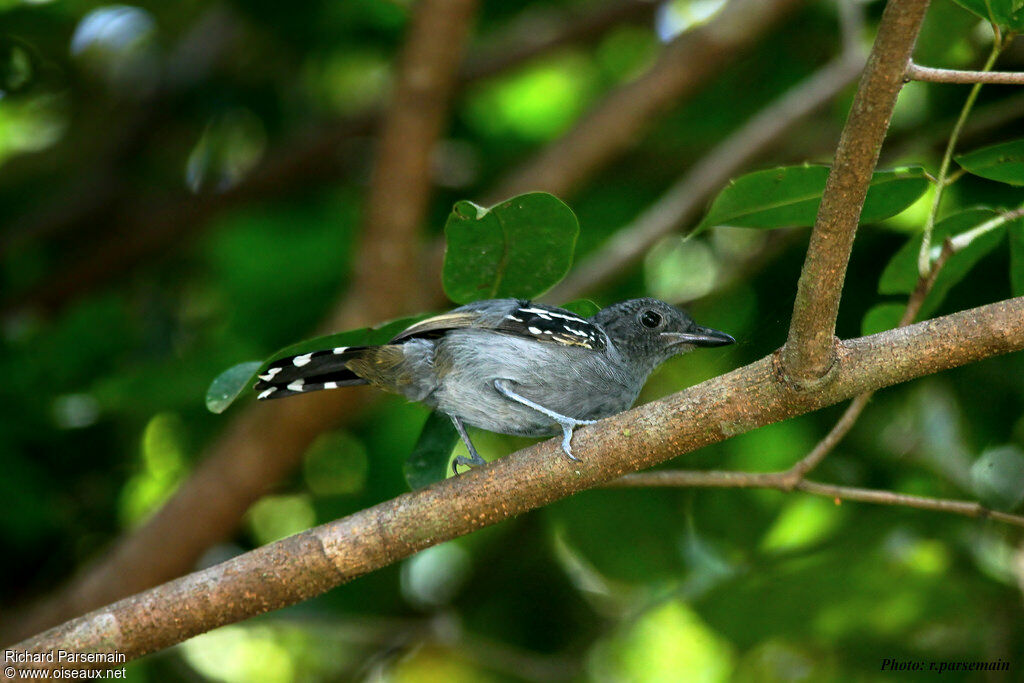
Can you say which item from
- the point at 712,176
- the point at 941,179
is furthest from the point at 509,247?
the point at 712,176

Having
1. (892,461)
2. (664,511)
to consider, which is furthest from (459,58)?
(892,461)

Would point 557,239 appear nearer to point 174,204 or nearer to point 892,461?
point 892,461

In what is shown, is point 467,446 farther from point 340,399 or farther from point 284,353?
point 340,399

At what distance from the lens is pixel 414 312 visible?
4.99m

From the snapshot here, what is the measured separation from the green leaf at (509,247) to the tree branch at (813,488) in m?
0.67

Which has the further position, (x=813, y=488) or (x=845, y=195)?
(x=813, y=488)

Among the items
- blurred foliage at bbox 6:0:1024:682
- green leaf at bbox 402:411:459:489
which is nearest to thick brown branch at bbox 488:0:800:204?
blurred foliage at bbox 6:0:1024:682

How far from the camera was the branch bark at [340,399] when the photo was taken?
440 centimetres

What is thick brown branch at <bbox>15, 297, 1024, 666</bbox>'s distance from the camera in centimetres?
248

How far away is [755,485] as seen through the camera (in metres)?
3.04

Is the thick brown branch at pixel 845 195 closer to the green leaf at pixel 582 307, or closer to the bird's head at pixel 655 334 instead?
the green leaf at pixel 582 307

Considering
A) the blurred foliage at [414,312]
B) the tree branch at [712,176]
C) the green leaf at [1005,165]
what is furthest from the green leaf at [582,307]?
the tree branch at [712,176]

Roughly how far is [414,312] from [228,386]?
2.12 m

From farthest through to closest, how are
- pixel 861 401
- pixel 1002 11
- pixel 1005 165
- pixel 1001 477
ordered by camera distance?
1. pixel 1001 477
2. pixel 861 401
3. pixel 1005 165
4. pixel 1002 11
